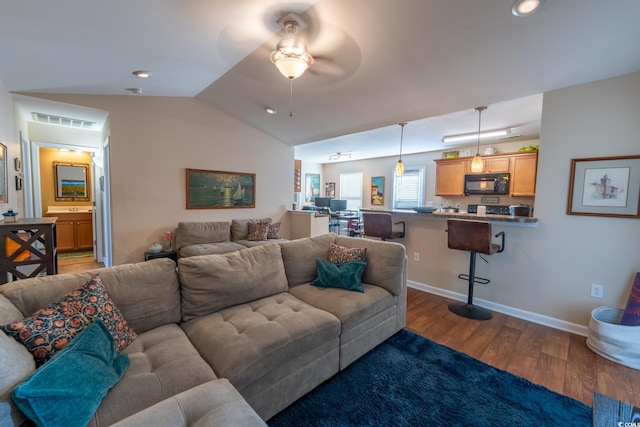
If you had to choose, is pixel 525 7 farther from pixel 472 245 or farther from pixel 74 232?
pixel 74 232

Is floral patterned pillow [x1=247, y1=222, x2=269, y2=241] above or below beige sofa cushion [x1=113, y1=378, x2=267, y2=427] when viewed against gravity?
above

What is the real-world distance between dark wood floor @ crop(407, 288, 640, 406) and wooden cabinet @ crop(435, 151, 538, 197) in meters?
2.80

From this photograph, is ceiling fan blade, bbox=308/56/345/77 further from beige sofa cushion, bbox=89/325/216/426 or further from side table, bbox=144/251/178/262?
side table, bbox=144/251/178/262

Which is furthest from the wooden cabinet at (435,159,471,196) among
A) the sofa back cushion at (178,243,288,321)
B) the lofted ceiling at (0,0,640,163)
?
the sofa back cushion at (178,243,288,321)

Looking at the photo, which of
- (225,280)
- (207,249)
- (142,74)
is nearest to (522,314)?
(225,280)

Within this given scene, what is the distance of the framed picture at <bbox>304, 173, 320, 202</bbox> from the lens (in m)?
8.86

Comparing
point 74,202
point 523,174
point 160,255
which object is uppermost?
point 523,174

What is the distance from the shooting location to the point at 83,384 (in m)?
1.01

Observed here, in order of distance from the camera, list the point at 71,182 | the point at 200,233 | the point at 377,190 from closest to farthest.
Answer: the point at 200,233 < the point at 71,182 < the point at 377,190

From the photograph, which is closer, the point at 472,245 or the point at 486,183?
the point at 472,245

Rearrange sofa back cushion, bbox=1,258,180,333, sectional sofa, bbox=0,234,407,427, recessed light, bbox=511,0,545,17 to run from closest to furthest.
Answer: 1. sectional sofa, bbox=0,234,407,427
2. sofa back cushion, bbox=1,258,180,333
3. recessed light, bbox=511,0,545,17

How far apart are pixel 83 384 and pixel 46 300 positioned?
67 cm

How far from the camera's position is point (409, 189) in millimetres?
6926

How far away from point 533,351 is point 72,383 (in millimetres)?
3075
